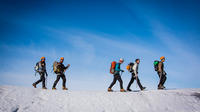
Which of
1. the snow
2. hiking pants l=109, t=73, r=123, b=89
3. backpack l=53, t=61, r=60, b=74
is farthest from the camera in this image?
backpack l=53, t=61, r=60, b=74

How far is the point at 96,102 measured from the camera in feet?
24.8

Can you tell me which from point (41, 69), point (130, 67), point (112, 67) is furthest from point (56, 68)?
point (130, 67)

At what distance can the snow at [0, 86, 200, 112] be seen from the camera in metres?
6.75

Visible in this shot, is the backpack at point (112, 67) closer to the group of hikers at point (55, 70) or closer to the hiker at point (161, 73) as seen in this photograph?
the group of hikers at point (55, 70)

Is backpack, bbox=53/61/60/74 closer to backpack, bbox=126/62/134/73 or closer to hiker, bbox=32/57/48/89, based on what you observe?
hiker, bbox=32/57/48/89

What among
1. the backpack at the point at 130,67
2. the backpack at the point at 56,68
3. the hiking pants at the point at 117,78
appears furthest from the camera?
the backpack at the point at 130,67

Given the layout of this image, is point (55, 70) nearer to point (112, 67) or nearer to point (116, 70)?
point (112, 67)

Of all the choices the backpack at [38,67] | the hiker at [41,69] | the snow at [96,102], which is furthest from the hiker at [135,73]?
the backpack at [38,67]

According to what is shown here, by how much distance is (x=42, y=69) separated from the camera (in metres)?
11.1

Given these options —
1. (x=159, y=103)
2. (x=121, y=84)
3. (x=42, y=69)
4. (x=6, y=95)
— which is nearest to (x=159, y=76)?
(x=121, y=84)

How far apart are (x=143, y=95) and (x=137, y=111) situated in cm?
206

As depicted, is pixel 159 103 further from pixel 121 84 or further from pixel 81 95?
pixel 81 95

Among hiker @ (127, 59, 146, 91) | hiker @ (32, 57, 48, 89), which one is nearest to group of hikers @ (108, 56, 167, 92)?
hiker @ (127, 59, 146, 91)

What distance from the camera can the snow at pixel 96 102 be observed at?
6.75m
